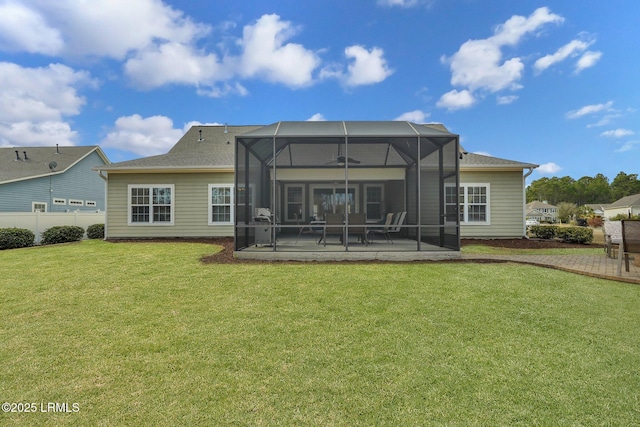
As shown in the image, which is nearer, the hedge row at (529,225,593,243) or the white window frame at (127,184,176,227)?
the hedge row at (529,225,593,243)

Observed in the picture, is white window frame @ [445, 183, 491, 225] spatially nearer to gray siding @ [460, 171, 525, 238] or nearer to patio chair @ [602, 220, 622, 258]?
gray siding @ [460, 171, 525, 238]

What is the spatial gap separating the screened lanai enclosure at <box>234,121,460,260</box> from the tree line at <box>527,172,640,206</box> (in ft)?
268

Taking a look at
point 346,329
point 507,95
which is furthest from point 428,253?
point 507,95

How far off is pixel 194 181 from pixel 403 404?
11.3m

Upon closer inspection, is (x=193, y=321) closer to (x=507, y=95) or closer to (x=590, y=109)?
(x=507, y=95)

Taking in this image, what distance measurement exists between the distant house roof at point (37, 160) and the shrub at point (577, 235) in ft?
82.2

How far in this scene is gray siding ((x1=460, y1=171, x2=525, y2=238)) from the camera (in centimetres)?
1148

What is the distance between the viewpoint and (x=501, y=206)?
37.8 feet

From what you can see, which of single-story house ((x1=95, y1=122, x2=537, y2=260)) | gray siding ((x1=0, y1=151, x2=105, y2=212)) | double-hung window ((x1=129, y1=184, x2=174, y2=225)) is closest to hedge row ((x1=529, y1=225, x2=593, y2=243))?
single-story house ((x1=95, y1=122, x2=537, y2=260))

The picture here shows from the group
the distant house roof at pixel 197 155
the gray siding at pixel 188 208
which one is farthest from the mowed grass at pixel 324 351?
the distant house roof at pixel 197 155

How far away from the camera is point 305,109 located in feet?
58.4

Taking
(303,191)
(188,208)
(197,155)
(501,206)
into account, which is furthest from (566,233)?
(197,155)

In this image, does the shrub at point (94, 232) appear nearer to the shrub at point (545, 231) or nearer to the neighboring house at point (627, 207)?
the shrub at point (545, 231)

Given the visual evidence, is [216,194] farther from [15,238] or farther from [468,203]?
[468,203]
